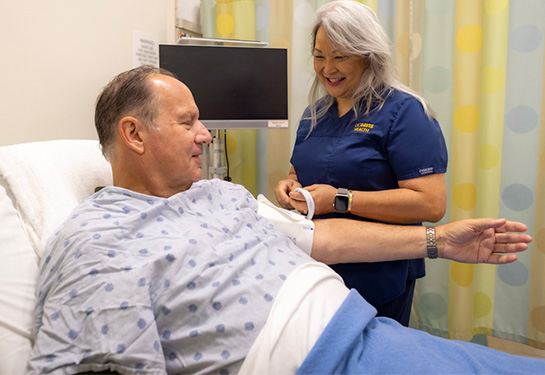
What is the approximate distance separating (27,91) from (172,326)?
1.31 meters

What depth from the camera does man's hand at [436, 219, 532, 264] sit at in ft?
3.90

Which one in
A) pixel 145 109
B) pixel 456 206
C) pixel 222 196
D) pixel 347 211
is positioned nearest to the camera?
pixel 145 109

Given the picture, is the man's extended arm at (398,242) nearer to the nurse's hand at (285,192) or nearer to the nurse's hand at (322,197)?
the nurse's hand at (322,197)

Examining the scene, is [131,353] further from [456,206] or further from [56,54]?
[456,206]

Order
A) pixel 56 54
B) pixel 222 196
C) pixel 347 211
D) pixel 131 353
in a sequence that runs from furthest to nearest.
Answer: pixel 56 54 < pixel 347 211 < pixel 222 196 < pixel 131 353

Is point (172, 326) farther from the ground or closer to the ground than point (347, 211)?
closer to the ground

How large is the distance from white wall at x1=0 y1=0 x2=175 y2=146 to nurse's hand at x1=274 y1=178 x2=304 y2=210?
104 centimetres

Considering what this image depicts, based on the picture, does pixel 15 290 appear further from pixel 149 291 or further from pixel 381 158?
pixel 381 158

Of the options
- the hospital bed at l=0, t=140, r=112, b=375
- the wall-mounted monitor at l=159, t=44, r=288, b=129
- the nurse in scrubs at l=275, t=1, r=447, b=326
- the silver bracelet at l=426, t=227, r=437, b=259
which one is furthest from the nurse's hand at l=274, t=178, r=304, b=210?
the wall-mounted monitor at l=159, t=44, r=288, b=129

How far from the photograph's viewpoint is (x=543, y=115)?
194 centimetres

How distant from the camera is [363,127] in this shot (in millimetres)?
1418

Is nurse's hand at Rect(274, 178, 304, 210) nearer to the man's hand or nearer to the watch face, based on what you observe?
the watch face

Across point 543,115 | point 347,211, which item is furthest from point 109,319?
point 543,115

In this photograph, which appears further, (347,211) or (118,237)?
(347,211)
